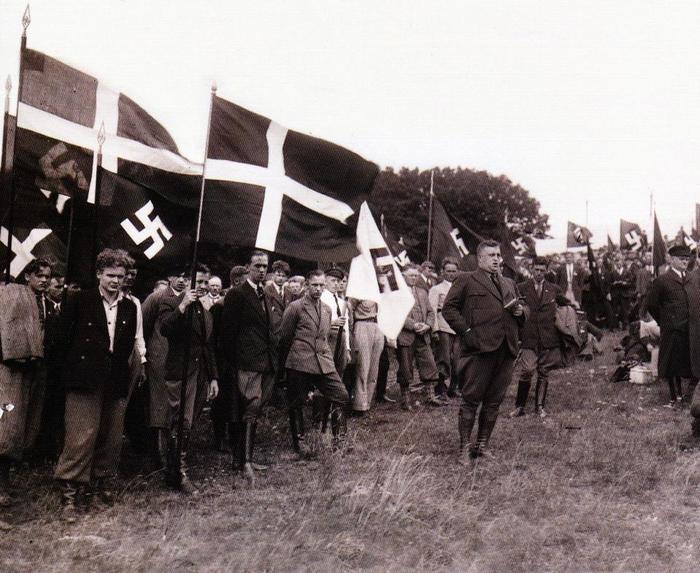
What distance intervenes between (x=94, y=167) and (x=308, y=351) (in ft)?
9.30

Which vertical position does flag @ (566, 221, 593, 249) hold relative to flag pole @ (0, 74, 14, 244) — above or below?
above

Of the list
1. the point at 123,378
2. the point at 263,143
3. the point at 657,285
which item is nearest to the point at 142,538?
the point at 123,378

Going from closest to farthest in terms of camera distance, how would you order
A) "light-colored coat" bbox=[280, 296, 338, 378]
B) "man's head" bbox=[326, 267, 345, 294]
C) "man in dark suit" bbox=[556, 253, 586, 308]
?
1. "light-colored coat" bbox=[280, 296, 338, 378]
2. "man's head" bbox=[326, 267, 345, 294]
3. "man in dark suit" bbox=[556, 253, 586, 308]

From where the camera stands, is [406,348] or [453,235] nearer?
[406,348]

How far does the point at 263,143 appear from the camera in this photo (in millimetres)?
6516

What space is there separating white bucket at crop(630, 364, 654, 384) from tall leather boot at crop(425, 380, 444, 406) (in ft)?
11.5

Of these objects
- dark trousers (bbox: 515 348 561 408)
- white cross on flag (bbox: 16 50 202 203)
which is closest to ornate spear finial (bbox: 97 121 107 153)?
white cross on flag (bbox: 16 50 202 203)

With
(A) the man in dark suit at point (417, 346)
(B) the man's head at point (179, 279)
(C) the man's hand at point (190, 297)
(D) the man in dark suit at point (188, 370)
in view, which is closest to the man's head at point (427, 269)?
(A) the man in dark suit at point (417, 346)

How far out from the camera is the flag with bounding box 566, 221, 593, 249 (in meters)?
24.5

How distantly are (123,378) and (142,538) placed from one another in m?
1.37

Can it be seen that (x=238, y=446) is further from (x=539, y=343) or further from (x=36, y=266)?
(x=539, y=343)

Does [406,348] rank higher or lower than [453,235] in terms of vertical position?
lower

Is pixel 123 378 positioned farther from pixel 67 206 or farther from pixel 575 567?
pixel 575 567

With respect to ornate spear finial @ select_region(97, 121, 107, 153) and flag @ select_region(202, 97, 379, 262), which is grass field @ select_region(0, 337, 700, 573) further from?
ornate spear finial @ select_region(97, 121, 107, 153)
